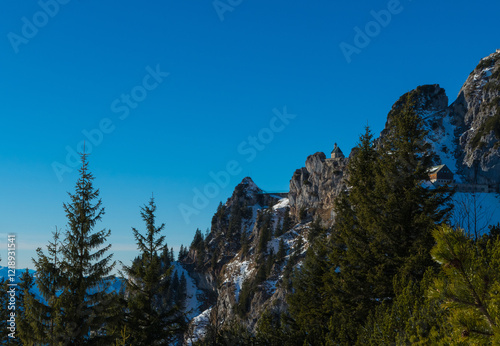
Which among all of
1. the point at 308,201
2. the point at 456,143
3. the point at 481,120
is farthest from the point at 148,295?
the point at 456,143

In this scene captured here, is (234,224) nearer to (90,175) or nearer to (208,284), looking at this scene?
(208,284)

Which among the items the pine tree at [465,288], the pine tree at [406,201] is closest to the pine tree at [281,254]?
the pine tree at [406,201]

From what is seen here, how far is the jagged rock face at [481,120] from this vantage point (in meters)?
147

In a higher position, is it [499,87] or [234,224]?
[499,87]

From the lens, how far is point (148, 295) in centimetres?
2075

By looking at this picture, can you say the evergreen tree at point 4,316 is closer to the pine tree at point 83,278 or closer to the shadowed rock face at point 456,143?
the pine tree at point 83,278

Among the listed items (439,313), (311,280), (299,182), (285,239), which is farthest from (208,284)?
(439,313)

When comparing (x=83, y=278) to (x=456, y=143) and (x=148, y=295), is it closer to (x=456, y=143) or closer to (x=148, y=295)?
(x=148, y=295)

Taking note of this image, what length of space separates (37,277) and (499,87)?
199 m

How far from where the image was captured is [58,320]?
16719 millimetres

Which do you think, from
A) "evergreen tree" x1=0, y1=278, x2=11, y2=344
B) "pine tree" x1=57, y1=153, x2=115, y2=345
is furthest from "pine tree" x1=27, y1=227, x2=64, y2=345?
"evergreen tree" x1=0, y1=278, x2=11, y2=344

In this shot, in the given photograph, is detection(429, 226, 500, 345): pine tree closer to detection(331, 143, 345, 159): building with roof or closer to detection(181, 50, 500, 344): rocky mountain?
detection(181, 50, 500, 344): rocky mountain

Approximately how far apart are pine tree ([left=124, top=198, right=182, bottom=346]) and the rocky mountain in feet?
305

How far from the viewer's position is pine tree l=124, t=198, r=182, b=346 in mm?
19766
